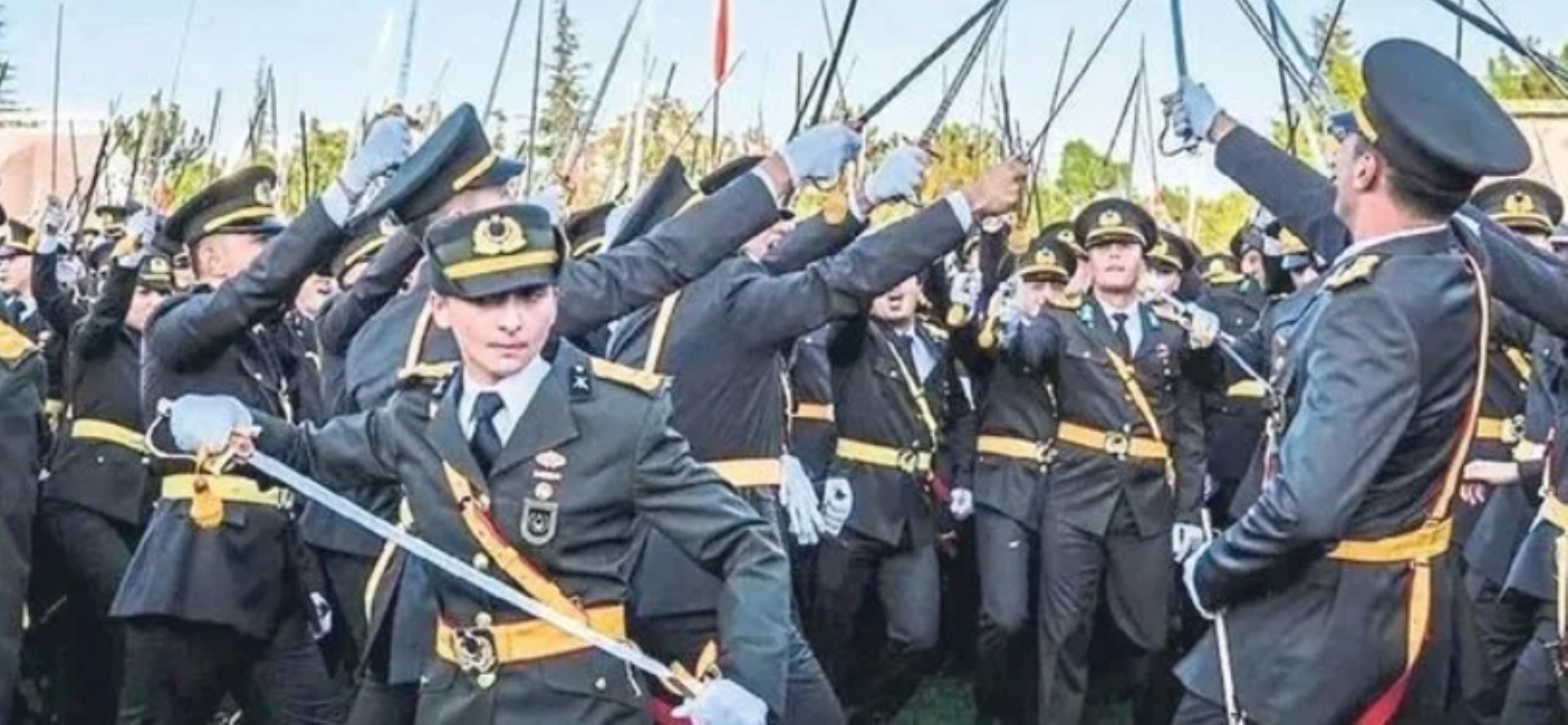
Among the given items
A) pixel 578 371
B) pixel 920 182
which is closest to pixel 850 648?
pixel 920 182

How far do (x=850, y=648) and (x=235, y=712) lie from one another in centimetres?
243

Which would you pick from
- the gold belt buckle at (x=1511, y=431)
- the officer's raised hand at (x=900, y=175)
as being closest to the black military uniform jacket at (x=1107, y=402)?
the gold belt buckle at (x=1511, y=431)

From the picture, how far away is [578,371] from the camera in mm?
4965

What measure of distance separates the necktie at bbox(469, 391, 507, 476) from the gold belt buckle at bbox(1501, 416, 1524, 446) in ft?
15.7

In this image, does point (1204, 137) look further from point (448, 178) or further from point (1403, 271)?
point (448, 178)

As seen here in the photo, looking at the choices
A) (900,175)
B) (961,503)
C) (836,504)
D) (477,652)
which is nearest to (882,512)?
(836,504)

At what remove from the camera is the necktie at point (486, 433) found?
4895 mm

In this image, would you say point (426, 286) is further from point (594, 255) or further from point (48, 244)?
point (48, 244)

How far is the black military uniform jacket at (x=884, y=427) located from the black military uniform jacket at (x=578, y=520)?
452 centimetres

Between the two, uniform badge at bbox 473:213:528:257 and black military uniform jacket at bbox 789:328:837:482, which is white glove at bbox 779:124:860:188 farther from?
black military uniform jacket at bbox 789:328:837:482

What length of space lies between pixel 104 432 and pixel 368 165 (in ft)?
9.14

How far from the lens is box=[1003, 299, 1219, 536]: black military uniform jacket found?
9344 mm

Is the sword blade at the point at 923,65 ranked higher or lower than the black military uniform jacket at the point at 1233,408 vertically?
higher

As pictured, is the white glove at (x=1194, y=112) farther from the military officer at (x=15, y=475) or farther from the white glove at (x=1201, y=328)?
the military officer at (x=15, y=475)
